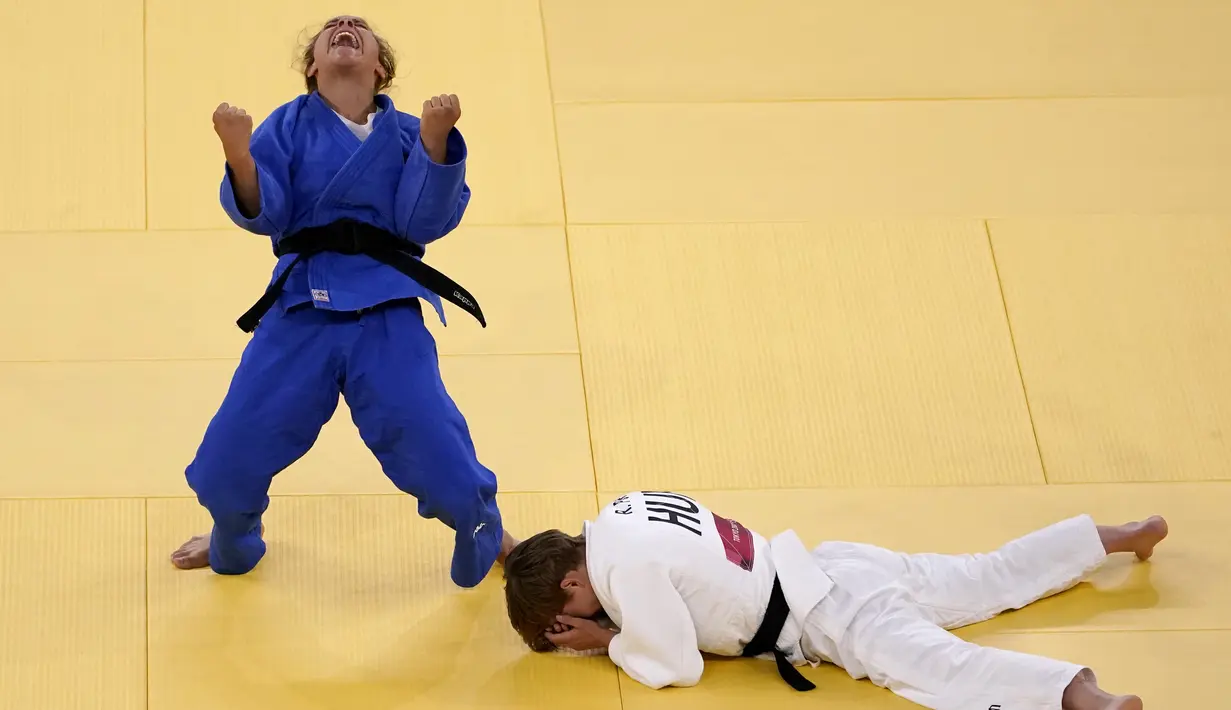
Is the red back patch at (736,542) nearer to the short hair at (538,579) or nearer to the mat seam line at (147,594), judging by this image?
the short hair at (538,579)

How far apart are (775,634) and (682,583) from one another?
25 cm

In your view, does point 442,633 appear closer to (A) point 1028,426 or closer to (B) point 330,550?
(B) point 330,550

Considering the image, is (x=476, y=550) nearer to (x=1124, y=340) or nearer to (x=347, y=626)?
(x=347, y=626)

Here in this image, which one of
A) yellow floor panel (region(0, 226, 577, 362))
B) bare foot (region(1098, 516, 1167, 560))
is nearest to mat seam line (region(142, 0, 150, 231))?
→ yellow floor panel (region(0, 226, 577, 362))

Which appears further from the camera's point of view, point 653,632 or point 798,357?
point 798,357

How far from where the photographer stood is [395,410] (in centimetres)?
289

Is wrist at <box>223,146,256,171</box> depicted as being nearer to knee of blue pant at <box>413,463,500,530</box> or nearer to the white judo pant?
knee of blue pant at <box>413,463,500,530</box>

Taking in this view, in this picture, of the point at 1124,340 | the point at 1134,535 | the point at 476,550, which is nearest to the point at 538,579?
the point at 476,550

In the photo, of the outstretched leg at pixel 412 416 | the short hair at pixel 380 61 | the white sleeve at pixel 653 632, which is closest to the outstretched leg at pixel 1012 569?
the white sleeve at pixel 653 632

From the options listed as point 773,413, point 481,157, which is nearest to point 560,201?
Result: point 481,157

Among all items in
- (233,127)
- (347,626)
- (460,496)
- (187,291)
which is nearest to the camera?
(233,127)

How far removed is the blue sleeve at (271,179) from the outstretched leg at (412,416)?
253 millimetres

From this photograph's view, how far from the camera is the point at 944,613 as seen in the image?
3221 mm

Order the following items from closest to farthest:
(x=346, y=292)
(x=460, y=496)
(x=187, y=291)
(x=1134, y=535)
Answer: (x=346, y=292) → (x=460, y=496) → (x=1134, y=535) → (x=187, y=291)
